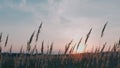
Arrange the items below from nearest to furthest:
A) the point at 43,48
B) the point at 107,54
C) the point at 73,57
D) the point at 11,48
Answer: the point at 43,48, the point at 11,48, the point at 107,54, the point at 73,57

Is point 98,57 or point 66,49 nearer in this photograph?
point 66,49

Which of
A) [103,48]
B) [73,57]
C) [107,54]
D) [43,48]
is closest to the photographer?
[43,48]

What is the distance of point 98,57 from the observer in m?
7.16

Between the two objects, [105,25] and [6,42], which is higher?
[105,25]

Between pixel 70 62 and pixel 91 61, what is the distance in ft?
3.92

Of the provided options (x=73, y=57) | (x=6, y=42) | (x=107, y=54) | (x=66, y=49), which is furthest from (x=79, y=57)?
(x=6, y=42)

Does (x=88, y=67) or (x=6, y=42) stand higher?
(x=6, y=42)

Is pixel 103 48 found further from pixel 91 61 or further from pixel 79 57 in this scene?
pixel 79 57

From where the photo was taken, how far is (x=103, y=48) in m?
6.86

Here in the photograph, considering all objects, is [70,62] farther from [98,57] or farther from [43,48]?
[43,48]

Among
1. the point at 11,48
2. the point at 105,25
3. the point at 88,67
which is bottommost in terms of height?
the point at 88,67

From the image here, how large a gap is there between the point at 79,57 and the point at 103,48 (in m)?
1.93

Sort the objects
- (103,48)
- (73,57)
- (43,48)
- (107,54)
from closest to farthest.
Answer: (43,48)
(103,48)
(107,54)
(73,57)

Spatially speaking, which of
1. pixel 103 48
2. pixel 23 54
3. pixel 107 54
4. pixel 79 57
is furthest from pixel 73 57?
pixel 23 54
